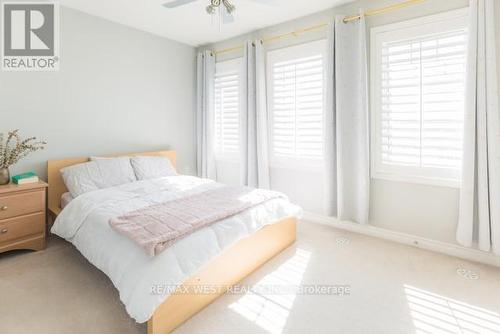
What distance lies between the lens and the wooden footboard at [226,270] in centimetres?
162

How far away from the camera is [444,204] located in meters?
2.64

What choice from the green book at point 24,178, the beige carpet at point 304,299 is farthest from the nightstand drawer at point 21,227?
the green book at point 24,178

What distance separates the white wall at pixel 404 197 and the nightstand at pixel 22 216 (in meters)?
2.86

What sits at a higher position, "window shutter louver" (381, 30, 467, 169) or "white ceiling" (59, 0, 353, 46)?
"white ceiling" (59, 0, 353, 46)

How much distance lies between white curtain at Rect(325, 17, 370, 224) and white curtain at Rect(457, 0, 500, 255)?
33.4 inches

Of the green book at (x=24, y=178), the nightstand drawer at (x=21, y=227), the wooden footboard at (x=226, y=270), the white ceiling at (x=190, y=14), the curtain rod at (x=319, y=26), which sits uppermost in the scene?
the white ceiling at (x=190, y=14)

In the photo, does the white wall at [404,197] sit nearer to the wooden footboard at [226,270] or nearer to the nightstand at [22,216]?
the wooden footboard at [226,270]

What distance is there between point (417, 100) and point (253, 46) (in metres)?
2.14

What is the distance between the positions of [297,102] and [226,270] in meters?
2.25

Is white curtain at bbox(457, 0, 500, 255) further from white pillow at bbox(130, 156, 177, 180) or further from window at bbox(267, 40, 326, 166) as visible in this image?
white pillow at bbox(130, 156, 177, 180)

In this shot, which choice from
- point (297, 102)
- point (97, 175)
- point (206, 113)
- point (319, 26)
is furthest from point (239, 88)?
point (97, 175)

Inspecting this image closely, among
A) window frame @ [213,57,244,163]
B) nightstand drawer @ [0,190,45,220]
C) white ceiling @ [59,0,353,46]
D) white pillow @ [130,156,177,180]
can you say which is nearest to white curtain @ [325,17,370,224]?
white ceiling @ [59,0,353,46]

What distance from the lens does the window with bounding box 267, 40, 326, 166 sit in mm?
3326

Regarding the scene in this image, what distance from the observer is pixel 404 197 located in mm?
2857
